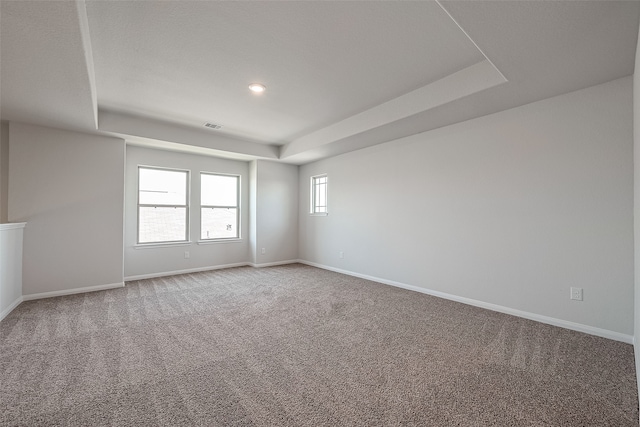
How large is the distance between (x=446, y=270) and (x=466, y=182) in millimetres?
1221

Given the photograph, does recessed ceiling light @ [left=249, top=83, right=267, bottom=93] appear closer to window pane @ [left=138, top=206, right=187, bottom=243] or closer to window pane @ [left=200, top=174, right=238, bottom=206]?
window pane @ [left=200, top=174, right=238, bottom=206]

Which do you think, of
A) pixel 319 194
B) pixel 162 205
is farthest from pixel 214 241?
pixel 319 194

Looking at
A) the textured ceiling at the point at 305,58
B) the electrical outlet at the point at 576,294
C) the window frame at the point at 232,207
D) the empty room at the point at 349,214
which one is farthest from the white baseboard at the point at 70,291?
the electrical outlet at the point at 576,294

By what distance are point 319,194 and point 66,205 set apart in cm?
427

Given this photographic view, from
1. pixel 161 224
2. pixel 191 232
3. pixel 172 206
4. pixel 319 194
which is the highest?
pixel 319 194

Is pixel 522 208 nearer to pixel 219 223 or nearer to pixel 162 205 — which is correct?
pixel 219 223

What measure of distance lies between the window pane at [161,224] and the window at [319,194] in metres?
2.68

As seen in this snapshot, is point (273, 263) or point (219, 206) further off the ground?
point (219, 206)

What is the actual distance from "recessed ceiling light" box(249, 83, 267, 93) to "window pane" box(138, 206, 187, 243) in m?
3.21

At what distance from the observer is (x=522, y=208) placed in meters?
3.12

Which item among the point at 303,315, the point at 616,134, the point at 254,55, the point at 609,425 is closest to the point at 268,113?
the point at 254,55

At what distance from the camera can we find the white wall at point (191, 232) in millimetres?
4836

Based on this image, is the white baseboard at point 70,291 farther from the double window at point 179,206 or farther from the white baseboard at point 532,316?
the white baseboard at point 532,316

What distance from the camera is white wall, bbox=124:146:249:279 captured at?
484 centimetres
